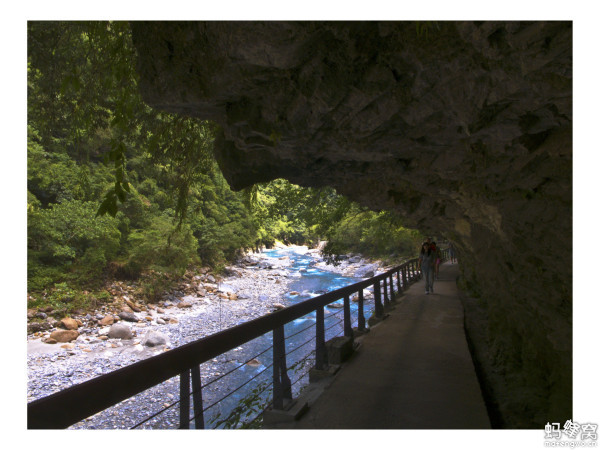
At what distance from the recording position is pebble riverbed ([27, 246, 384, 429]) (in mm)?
7934

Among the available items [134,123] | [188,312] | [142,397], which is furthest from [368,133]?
[188,312]

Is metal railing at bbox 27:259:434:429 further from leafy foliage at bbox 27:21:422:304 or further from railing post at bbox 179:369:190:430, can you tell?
leafy foliage at bbox 27:21:422:304

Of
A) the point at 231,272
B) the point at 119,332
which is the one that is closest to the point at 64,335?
the point at 119,332

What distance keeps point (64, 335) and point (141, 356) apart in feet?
10.1

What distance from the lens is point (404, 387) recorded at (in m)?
3.40

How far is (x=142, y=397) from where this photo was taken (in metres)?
8.66

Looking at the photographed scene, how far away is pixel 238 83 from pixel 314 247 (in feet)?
162

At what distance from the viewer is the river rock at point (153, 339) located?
38.8ft

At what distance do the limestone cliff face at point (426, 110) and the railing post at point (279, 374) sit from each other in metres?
1.74

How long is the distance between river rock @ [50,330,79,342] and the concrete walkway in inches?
439

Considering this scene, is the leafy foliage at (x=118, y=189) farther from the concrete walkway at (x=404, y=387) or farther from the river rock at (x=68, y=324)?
the river rock at (x=68, y=324)

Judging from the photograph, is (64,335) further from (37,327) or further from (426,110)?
(426,110)

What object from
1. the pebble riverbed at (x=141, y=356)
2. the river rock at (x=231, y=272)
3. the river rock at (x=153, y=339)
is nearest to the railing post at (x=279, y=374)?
the pebble riverbed at (x=141, y=356)

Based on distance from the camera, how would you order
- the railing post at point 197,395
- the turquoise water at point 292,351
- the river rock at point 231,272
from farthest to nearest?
1. the river rock at point 231,272
2. the turquoise water at point 292,351
3. the railing post at point 197,395
